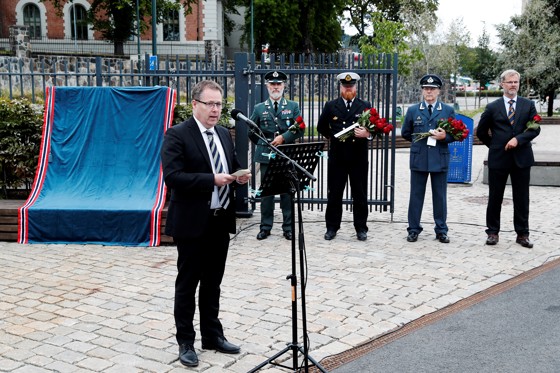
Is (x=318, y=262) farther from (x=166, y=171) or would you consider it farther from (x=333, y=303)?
(x=166, y=171)

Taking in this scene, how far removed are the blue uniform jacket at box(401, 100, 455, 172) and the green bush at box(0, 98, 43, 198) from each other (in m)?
5.39

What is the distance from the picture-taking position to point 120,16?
48.1 meters

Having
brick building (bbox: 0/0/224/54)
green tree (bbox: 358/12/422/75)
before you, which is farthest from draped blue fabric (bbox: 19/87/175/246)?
brick building (bbox: 0/0/224/54)

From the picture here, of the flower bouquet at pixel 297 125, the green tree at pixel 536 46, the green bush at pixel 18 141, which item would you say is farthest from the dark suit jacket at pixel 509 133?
the green tree at pixel 536 46

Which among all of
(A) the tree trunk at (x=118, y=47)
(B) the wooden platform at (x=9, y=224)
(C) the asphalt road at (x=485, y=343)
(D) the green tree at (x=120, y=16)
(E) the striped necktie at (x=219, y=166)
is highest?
(D) the green tree at (x=120, y=16)

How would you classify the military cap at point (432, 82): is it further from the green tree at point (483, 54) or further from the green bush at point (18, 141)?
the green tree at point (483, 54)

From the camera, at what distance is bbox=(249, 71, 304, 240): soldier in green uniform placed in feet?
30.6

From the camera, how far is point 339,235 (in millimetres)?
9789

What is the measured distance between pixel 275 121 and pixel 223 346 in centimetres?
453

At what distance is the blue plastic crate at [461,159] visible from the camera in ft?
46.3

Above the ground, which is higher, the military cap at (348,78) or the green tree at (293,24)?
the green tree at (293,24)

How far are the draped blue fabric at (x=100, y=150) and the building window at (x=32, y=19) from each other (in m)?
46.8

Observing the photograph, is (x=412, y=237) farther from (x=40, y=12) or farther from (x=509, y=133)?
(x=40, y=12)

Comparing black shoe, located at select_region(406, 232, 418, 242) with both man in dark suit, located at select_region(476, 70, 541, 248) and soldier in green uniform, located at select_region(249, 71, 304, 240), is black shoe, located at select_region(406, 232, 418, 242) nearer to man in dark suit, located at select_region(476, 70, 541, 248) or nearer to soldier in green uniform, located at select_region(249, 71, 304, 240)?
man in dark suit, located at select_region(476, 70, 541, 248)
